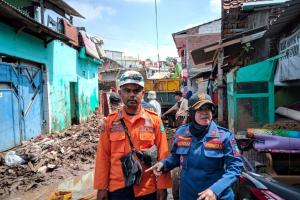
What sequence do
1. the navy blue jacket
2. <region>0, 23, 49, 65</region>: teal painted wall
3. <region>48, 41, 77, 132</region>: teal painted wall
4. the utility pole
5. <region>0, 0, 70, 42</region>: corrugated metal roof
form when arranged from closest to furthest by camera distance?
the navy blue jacket < <region>0, 0, 70, 42</region>: corrugated metal roof < <region>0, 23, 49, 65</region>: teal painted wall < the utility pole < <region>48, 41, 77, 132</region>: teal painted wall

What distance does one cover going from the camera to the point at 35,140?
12.4 meters

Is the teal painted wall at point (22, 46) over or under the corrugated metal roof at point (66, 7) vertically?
under

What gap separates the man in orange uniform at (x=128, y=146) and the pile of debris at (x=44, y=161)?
464 cm

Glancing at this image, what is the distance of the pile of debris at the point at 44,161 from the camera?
7574 mm

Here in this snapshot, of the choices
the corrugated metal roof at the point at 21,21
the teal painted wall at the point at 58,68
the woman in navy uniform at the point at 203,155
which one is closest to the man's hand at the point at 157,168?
the woman in navy uniform at the point at 203,155

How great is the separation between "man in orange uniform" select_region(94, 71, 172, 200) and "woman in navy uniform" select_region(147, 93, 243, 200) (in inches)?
6.9

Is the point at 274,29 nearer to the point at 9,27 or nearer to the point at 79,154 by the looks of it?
the point at 79,154

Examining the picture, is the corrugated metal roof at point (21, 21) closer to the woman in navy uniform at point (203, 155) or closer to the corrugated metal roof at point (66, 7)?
the corrugated metal roof at point (66, 7)

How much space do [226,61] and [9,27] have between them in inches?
284

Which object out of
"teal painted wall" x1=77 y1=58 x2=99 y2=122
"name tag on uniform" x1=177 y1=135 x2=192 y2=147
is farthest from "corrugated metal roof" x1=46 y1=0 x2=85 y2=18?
"name tag on uniform" x1=177 y1=135 x2=192 y2=147

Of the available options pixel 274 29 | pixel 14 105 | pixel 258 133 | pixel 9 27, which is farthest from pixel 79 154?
pixel 258 133

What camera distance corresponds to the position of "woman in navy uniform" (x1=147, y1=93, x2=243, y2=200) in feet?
9.06

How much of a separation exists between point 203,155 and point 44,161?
7100mm

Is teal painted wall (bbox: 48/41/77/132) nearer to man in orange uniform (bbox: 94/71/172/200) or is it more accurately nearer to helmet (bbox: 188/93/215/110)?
man in orange uniform (bbox: 94/71/172/200)
